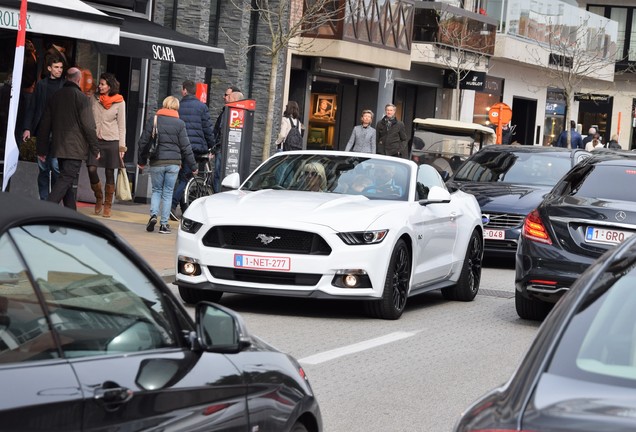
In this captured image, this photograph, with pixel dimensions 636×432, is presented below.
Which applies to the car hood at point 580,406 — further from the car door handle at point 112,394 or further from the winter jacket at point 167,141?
the winter jacket at point 167,141

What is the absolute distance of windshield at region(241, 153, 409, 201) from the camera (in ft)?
43.6

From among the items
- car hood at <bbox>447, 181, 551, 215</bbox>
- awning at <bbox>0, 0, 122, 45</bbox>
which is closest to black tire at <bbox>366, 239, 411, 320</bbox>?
car hood at <bbox>447, 181, 551, 215</bbox>

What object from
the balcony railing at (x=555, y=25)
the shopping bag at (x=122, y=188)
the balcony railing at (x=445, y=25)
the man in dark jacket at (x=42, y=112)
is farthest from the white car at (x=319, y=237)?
the balcony railing at (x=555, y=25)

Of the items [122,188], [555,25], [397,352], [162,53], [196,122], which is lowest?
[397,352]

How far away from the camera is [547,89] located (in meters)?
59.2

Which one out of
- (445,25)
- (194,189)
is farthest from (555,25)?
(194,189)

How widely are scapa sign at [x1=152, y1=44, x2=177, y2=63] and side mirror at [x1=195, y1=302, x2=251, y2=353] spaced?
17.1 m

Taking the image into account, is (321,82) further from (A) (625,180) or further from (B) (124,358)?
(B) (124,358)

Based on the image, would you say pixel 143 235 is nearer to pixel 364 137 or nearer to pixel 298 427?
pixel 364 137

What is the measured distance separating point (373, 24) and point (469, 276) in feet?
76.0

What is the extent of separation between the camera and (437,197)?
43.2 feet

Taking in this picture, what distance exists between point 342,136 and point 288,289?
2932 cm

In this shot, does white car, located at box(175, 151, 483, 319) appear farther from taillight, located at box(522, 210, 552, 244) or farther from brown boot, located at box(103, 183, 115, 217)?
brown boot, located at box(103, 183, 115, 217)

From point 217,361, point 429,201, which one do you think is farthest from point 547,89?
point 217,361
